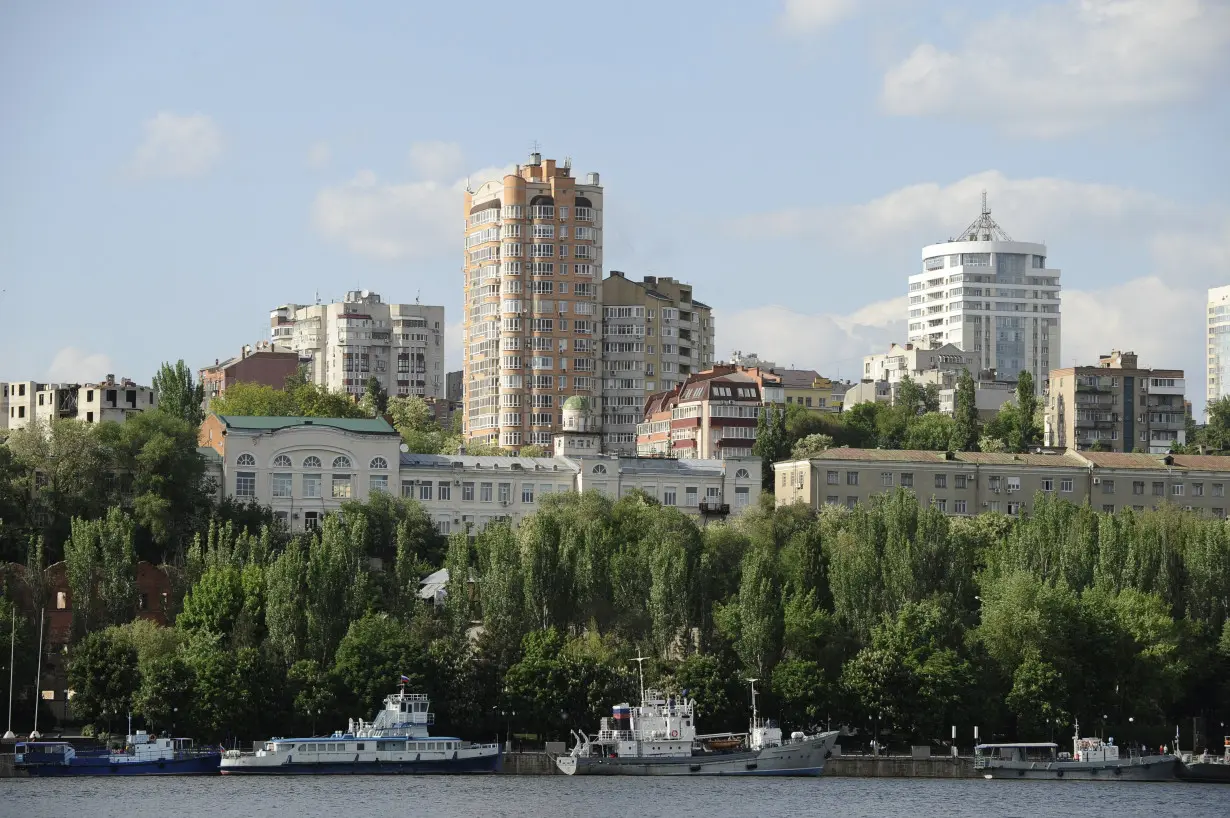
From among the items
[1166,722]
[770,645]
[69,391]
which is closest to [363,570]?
[770,645]

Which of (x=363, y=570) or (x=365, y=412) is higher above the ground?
(x=365, y=412)

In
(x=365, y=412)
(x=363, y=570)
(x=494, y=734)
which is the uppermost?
(x=365, y=412)

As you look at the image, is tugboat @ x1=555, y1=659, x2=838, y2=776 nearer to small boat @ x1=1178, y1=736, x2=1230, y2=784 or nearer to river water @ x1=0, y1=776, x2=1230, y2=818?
river water @ x1=0, y1=776, x2=1230, y2=818

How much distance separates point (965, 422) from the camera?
174m

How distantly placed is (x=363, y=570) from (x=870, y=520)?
1063 inches

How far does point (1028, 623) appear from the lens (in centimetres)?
10762

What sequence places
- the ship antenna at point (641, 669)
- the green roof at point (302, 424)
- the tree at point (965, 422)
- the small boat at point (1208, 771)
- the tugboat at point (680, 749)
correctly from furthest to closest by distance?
the tree at point (965, 422)
the green roof at point (302, 424)
the ship antenna at point (641, 669)
the small boat at point (1208, 771)
the tugboat at point (680, 749)

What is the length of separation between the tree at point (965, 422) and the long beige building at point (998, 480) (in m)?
14.3

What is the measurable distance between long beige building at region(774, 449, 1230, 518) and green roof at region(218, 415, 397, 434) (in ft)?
89.4

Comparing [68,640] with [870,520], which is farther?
[870,520]

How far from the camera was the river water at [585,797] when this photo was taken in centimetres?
8712

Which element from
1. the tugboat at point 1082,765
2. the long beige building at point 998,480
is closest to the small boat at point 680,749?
the tugboat at point 1082,765

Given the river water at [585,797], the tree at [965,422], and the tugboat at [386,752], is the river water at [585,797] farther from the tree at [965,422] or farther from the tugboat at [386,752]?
the tree at [965,422]

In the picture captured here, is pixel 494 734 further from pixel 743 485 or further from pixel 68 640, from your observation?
pixel 743 485
